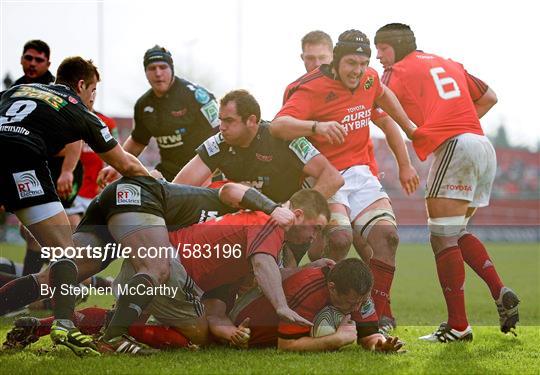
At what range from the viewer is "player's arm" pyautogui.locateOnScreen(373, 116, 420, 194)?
17.2ft

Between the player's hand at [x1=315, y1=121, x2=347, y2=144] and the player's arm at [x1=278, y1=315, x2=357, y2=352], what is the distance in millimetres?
1099

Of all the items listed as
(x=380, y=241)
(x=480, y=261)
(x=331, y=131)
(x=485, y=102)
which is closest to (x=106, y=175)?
(x=331, y=131)

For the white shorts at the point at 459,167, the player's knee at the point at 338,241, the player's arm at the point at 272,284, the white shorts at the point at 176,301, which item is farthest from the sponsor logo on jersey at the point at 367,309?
the white shorts at the point at 459,167

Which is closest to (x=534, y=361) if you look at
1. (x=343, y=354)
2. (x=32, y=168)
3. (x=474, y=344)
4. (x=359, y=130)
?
(x=474, y=344)

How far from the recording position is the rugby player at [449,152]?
499cm

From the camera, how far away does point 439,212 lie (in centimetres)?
509

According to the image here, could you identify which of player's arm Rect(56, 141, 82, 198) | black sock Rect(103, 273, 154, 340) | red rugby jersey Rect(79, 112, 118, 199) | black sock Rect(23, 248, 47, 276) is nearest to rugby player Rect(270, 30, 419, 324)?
black sock Rect(103, 273, 154, 340)

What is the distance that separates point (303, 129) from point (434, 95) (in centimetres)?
104

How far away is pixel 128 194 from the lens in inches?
167

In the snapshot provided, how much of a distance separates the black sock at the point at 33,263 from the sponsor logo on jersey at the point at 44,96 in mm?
2628

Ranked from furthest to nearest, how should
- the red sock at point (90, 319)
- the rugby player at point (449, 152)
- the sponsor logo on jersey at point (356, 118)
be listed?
the sponsor logo on jersey at point (356, 118) < the rugby player at point (449, 152) < the red sock at point (90, 319)

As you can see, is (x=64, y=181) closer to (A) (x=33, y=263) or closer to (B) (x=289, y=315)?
(A) (x=33, y=263)

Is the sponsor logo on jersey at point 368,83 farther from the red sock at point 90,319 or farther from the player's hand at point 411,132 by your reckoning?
the red sock at point 90,319

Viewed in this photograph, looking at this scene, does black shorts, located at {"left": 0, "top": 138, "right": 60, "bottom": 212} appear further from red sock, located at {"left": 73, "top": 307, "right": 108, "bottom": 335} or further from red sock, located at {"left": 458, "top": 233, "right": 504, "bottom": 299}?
red sock, located at {"left": 458, "top": 233, "right": 504, "bottom": 299}
